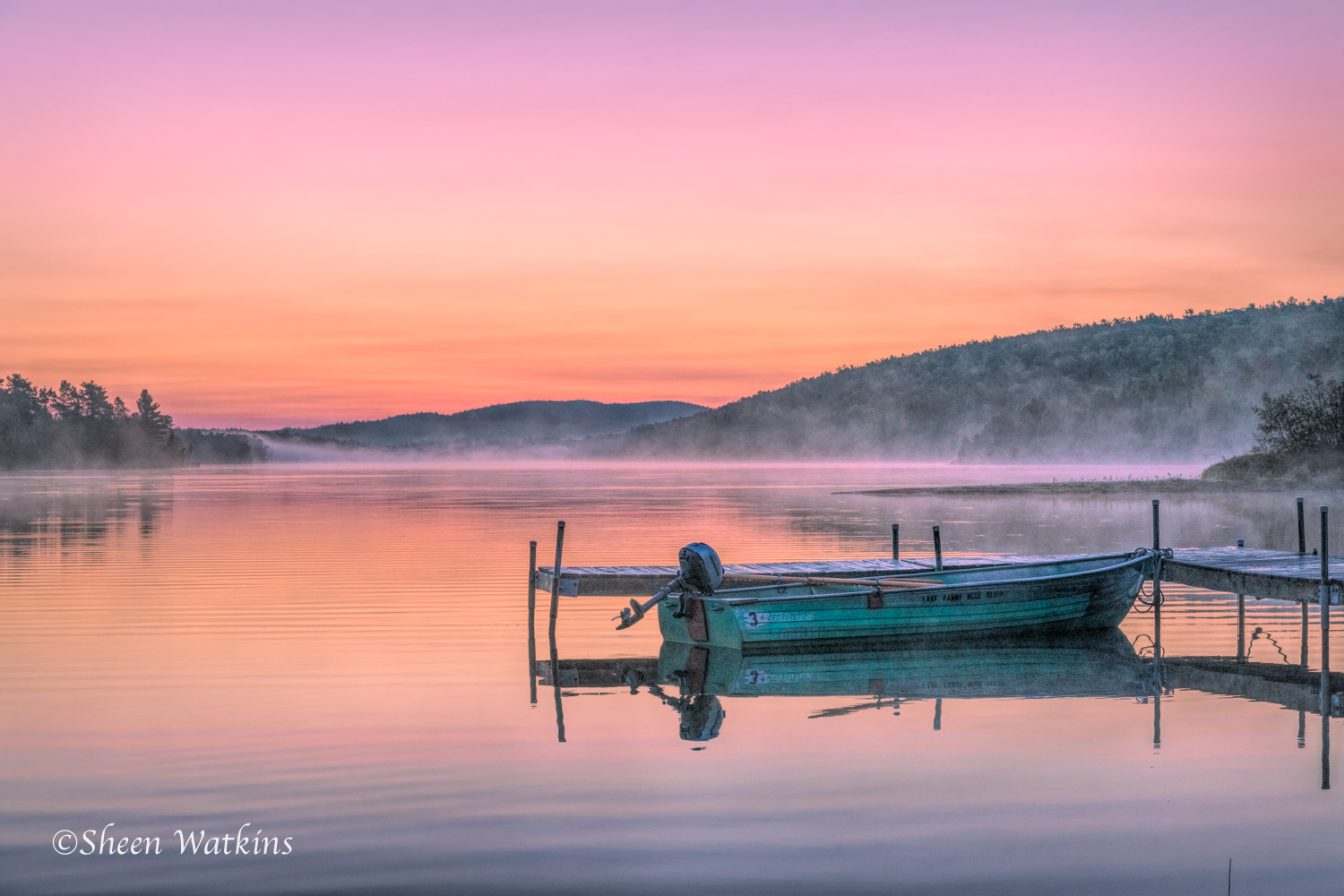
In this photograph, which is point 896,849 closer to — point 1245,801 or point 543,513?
point 1245,801

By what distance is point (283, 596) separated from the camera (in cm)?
3175

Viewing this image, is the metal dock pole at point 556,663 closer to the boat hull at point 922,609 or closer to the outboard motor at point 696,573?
the outboard motor at point 696,573

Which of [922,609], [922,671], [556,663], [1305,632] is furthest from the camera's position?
[1305,632]

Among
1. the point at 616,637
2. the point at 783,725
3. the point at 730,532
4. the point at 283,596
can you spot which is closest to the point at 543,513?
the point at 730,532

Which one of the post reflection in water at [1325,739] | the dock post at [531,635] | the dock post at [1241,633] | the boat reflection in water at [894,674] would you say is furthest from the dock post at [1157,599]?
the dock post at [531,635]

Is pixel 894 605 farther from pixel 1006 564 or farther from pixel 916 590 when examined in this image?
pixel 1006 564

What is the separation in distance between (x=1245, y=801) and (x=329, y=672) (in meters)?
13.2

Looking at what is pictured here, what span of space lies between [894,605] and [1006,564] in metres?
3.44

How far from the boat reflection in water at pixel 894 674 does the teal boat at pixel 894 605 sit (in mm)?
315

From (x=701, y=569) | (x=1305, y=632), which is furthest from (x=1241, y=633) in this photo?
(x=701, y=569)

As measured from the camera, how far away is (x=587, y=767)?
14898 mm

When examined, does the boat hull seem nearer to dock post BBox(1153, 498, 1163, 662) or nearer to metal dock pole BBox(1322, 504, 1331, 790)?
dock post BBox(1153, 498, 1163, 662)

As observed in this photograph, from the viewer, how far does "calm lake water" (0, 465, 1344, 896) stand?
1128 cm

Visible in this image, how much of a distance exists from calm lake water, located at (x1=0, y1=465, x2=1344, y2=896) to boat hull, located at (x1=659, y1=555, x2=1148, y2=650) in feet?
4.01
